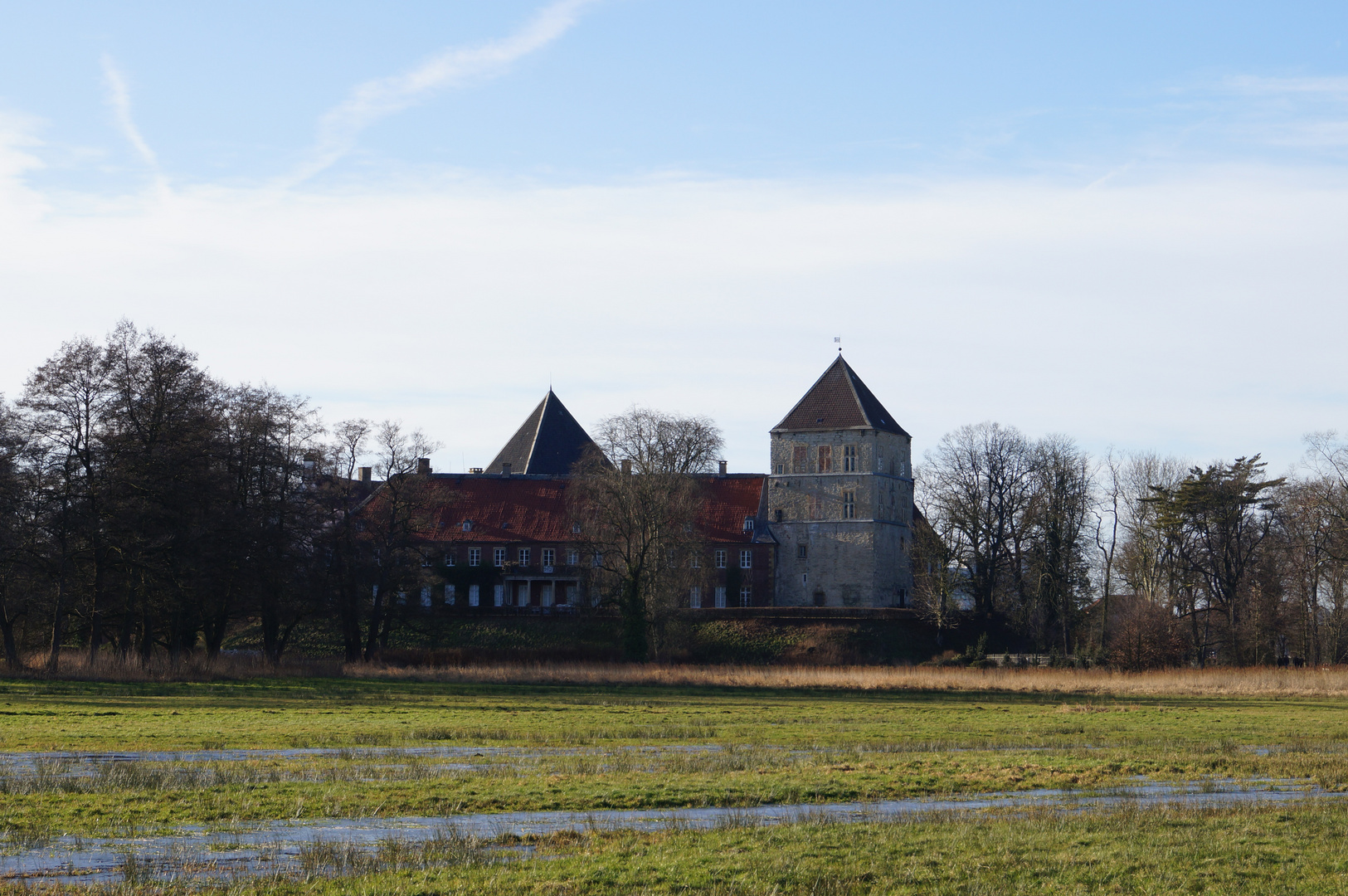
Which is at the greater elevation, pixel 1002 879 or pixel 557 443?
pixel 557 443

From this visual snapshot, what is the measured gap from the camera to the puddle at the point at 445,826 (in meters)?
12.5

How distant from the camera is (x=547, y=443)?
99.4 meters

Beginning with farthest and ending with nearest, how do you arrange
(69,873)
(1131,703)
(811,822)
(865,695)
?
(865,695)
(1131,703)
(811,822)
(69,873)

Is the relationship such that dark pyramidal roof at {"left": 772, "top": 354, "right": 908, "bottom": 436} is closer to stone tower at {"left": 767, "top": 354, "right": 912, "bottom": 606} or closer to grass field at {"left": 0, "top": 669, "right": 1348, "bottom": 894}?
stone tower at {"left": 767, "top": 354, "right": 912, "bottom": 606}

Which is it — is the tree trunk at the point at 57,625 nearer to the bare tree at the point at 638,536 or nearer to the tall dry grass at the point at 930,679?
the tall dry grass at the point at 930,679

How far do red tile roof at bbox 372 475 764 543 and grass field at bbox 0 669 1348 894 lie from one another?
44471 millimetres

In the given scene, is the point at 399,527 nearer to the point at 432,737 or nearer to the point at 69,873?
the point at 432,737

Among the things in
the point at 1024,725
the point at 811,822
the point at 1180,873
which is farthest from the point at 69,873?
the point at 1024,725

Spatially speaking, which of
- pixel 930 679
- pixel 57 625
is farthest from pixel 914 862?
pixel 57 625

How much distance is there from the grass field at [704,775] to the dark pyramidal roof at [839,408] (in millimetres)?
45784

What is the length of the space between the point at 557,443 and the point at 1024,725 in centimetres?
7060

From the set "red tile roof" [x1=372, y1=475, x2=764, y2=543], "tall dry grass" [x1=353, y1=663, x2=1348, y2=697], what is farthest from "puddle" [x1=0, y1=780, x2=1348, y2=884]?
"red tile roof" [x1=372, y1=475, x2=764, y2=543]

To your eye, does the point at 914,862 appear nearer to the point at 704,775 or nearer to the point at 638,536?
the point at 704,775

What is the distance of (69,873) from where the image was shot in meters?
12.1
